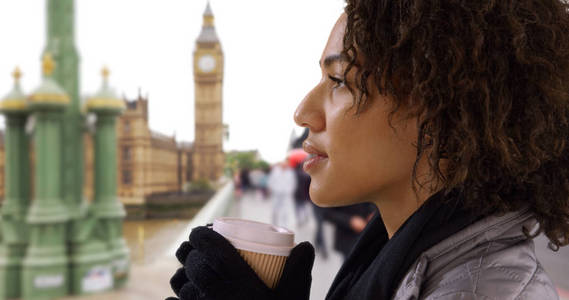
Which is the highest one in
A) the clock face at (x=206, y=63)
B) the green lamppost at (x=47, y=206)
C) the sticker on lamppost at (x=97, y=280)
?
the clock face at (x=206, y=63)

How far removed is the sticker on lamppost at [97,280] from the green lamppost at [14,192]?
44 centimetres

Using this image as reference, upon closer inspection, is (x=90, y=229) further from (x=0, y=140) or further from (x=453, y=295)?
(x=453, y=295)

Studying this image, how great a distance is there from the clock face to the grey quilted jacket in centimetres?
264

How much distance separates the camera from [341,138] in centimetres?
36

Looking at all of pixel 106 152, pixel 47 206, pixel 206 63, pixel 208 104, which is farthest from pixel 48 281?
pixel 206 63

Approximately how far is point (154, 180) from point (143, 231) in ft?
1.10

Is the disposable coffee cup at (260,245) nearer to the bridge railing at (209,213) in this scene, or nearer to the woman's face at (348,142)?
the woman's face at (348,142)

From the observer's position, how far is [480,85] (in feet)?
0.99

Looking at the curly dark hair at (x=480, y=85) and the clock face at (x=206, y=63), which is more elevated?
the clock face at (x=206, y=63)

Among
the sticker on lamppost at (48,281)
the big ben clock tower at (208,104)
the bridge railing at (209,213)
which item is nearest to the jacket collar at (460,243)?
the bridge railing at (209,213)

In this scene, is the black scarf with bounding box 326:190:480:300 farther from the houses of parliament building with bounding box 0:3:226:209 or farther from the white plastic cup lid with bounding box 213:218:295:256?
the houses of parliament building with bounding box 0:3:226:209

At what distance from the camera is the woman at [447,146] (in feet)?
0.99

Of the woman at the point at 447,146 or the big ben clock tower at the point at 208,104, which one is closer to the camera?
the woman at the point at 447,146

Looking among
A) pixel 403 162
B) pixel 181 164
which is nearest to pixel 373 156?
pixel 403 162
